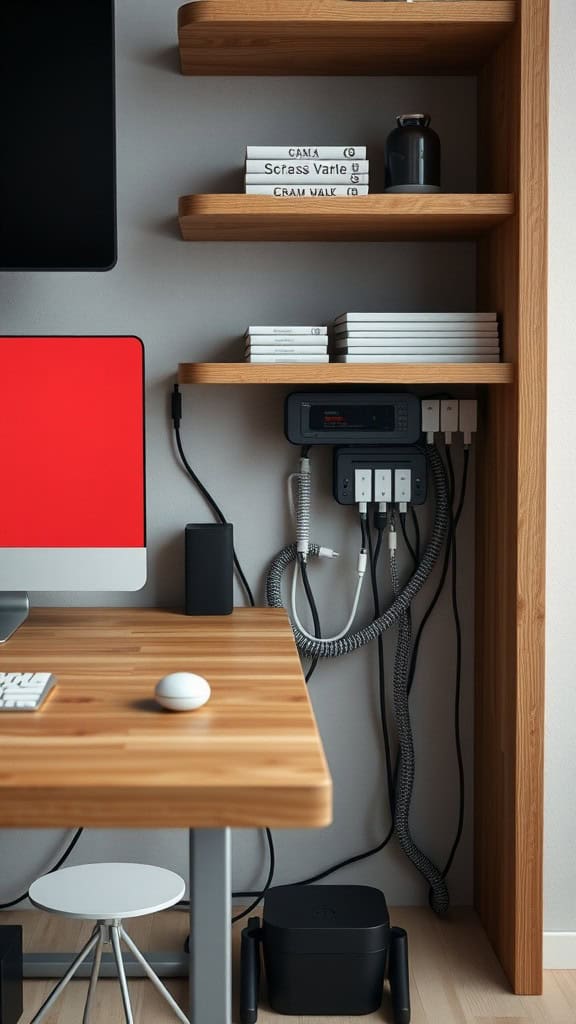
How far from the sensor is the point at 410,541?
2.51m

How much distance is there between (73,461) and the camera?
83.6 inches

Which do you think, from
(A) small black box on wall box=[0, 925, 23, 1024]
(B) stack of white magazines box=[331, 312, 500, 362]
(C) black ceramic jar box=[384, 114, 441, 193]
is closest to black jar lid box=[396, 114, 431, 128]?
(C) black ceramic jar box=[384, 114, 441, 193]

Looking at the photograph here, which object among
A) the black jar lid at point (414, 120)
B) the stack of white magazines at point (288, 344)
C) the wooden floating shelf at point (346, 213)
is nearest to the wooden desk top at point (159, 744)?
the stack of white magazines at point (288, 344)

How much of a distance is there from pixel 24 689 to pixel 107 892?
1.60ft

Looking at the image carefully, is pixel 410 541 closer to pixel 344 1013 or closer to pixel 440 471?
pixel 440 471

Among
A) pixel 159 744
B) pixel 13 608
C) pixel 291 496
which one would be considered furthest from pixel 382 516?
pixel 159 744

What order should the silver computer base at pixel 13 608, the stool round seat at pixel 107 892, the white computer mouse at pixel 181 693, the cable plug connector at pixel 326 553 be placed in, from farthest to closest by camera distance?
the cable plug connector at pixel 326 553 < the silver computer base at pixel 13 608 < the stool round seat at pixel 107 892 < the white computer mouse at pixel 181 693

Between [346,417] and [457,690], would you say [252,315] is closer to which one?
[346,417]

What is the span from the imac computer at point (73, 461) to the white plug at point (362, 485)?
0.52 metres

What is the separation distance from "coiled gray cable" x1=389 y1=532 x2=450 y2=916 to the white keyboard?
39.2 inches

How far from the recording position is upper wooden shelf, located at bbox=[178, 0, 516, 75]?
2115mm

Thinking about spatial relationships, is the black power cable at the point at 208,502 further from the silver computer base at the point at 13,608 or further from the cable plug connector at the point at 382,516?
the silver computer base at the point at 13,608

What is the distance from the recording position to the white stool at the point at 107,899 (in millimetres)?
1788

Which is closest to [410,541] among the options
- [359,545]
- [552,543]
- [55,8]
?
[359,545]
